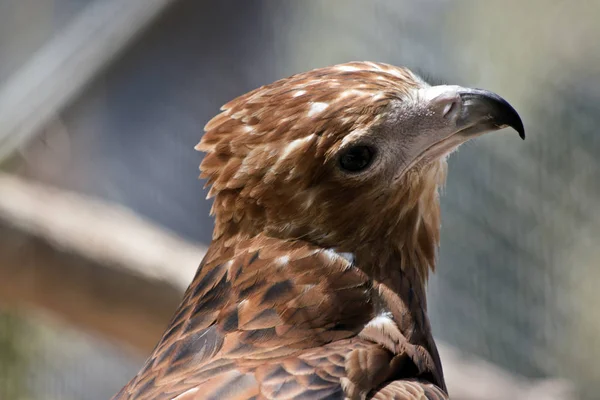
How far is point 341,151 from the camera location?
1.64m

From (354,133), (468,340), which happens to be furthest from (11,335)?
(354,133)

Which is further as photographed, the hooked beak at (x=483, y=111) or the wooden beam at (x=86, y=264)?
the wooden beam at (x=86, y=264)

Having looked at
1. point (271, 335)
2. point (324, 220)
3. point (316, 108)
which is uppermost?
point (316, 108)

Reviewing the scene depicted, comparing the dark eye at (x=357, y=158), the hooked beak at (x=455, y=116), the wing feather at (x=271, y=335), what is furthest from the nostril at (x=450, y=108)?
the wing feather at (x=271, y=335)

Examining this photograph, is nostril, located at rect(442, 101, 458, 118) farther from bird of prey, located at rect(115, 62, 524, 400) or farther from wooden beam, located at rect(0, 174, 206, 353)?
wooden beam, located at rect(0, 174, 206, 353)

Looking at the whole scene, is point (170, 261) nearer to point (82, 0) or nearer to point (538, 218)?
point (82, 0)

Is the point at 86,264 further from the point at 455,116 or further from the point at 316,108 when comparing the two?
the point at 455,116

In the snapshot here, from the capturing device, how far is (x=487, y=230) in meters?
3.79

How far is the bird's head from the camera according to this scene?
1648 mm

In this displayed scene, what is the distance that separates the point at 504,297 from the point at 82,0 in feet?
6.86

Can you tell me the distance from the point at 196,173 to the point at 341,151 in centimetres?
173

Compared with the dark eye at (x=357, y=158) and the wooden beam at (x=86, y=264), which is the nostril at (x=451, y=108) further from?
the wooden beam at (x=86, y=264)

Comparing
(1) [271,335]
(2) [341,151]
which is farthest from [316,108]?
(1) [271,335]

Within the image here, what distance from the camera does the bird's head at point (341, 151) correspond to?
1.65 m
